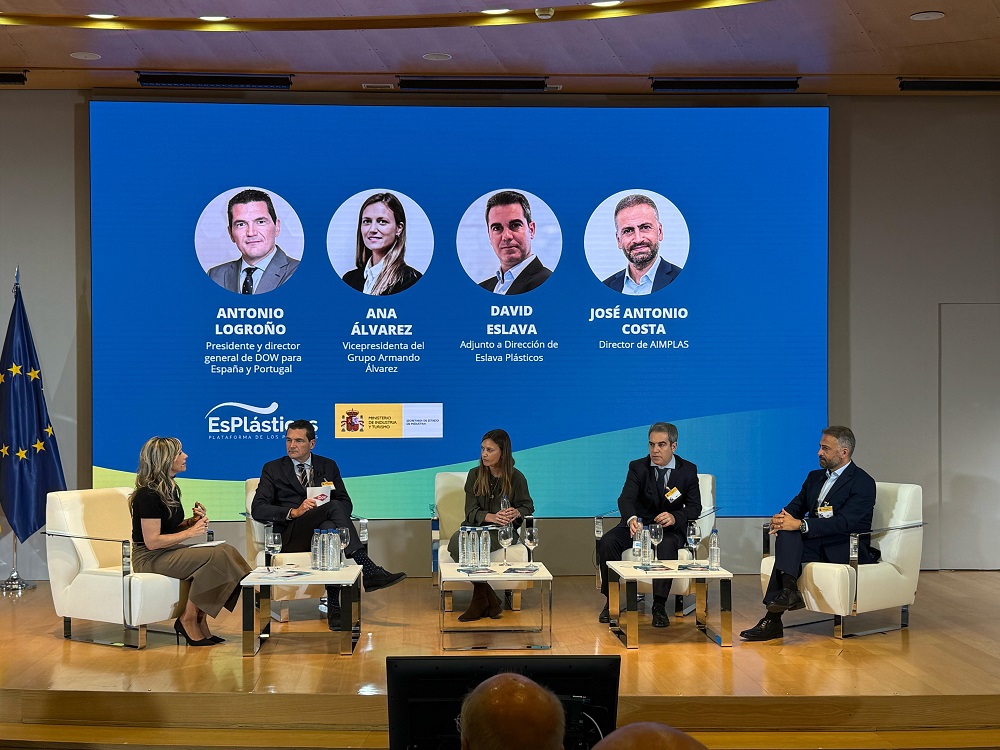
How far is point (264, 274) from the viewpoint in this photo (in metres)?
7.59

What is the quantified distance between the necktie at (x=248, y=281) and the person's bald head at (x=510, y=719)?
20.1ft

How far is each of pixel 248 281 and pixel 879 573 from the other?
4.53 metres

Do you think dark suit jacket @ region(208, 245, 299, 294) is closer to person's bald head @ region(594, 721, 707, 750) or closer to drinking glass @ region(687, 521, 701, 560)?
drinking glass @ region(687, 521, 701, 560)

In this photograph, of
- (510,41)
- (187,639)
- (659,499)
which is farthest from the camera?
(510,41)

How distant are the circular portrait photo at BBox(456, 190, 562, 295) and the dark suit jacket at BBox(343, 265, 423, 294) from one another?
35 cm

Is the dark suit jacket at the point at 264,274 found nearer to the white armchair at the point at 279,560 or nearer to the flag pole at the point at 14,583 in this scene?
the white armchair at the point at 279,560

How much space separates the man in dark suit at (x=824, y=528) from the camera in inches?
228

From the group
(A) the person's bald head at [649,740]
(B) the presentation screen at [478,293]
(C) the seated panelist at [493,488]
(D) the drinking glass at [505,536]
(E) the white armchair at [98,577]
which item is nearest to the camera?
(A) the person's bald head at [649,740]

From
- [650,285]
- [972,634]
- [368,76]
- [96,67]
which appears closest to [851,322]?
[650,285]

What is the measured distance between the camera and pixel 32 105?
754 centimetres

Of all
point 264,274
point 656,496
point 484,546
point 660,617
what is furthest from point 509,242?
point 660,617

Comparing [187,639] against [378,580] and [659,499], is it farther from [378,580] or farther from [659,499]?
[659,499]

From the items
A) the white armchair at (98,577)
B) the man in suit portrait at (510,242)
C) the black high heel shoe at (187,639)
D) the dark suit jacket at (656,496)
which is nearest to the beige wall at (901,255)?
the dark suit jacket at (656,496)

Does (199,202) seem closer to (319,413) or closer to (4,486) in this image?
(319,413)
